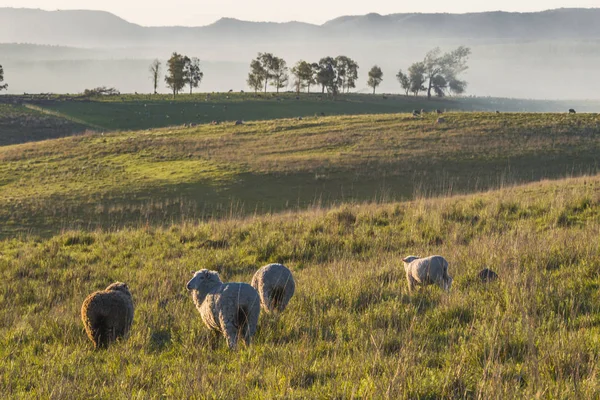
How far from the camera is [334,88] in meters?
112

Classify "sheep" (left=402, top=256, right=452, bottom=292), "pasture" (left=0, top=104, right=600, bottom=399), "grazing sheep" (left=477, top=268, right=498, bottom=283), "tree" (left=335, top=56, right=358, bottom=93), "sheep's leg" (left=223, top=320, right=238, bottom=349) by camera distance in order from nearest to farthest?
"pasture" (left=0, top=104, right=600, bottom=399) < "sheep's leg" (left=223, top=320, right=238, bottom=349) < "grazing sheep" (left=477, top=268, right=498, bottom=283) < "sheep" (left=402, top=256, right=452, bottom=292) < "tree" (left=335, top=56, right=358, bottom=93)

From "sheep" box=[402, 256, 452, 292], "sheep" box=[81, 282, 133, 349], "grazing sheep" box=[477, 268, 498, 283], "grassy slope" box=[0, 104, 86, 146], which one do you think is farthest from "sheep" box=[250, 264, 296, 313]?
"grassy slope" box=[0, 104, 86, 146]

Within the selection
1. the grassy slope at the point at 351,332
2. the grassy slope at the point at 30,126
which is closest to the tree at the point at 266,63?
the grassy slope at the point at 30,126

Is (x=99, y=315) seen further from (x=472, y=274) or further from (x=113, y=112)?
(x=113, y=112)

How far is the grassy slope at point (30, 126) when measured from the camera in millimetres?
65750

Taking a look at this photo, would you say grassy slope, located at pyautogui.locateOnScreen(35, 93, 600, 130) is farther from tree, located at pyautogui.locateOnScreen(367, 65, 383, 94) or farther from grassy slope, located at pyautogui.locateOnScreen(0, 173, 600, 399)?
grassy slope, located at pyautogui.locateOnScreen(0, 173, 600, 399)

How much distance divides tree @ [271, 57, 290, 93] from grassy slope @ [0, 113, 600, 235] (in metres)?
67.6

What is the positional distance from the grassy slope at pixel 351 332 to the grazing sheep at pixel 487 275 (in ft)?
0.65

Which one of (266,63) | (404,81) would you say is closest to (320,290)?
(266,63)

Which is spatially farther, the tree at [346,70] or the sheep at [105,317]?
the tree at [346,70]

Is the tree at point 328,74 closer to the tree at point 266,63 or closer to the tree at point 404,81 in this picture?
the tree at point 266,63

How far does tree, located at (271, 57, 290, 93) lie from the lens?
385 ft

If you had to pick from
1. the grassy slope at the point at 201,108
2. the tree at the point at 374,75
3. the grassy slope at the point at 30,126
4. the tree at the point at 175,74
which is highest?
the tree at the point at 374,75

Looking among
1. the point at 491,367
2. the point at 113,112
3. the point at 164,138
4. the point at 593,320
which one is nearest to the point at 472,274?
the point at 593,320
